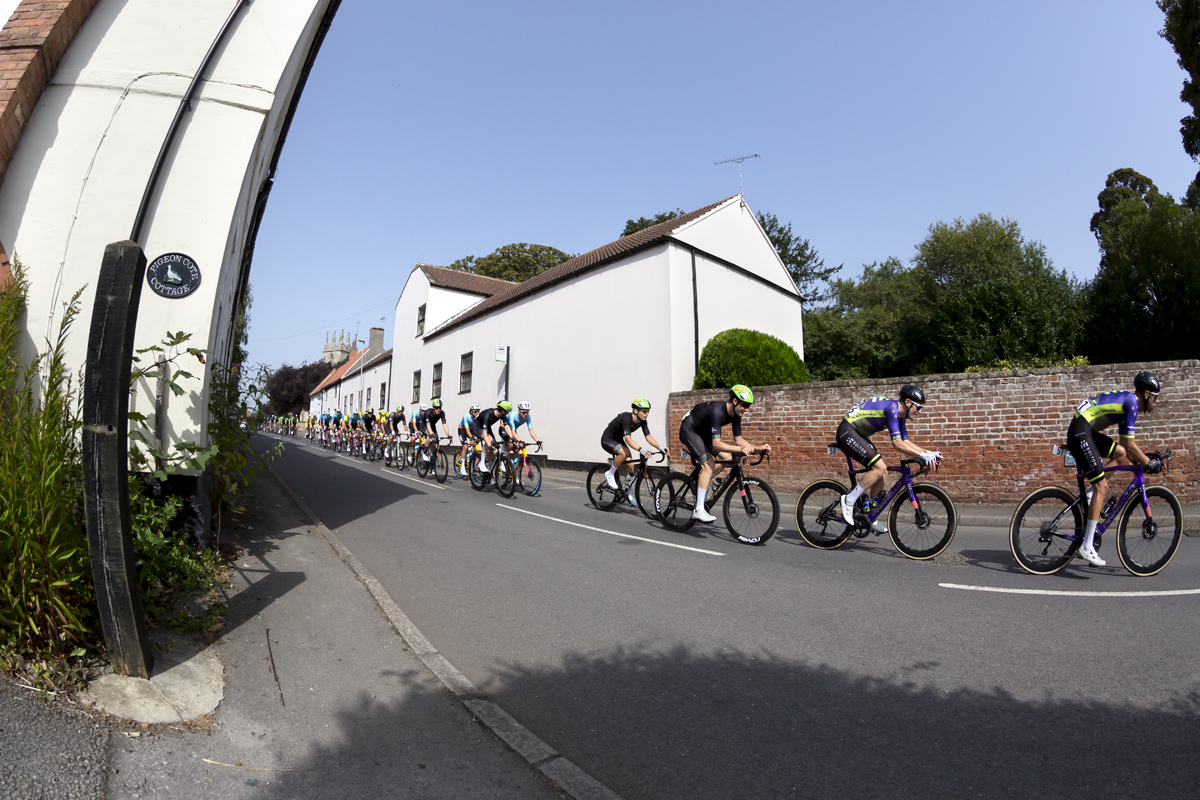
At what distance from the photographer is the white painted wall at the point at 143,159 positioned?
4824mm

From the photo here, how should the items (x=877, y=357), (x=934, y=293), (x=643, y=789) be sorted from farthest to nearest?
1. (x=934, y=293)
2. (x=877, y=357)
3. (x=643, y=789)

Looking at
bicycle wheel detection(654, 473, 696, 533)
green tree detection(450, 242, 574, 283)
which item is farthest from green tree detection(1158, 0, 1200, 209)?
green tree detection(450, 242, 574, 283)

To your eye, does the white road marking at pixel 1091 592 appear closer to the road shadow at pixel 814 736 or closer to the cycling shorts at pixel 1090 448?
the cycling shorts at pixel 1090 448

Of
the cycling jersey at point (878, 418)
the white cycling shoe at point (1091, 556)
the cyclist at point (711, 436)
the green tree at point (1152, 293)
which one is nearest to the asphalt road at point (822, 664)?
the white cycling shoe at point (1091, 556)

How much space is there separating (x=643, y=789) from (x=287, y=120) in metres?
10.3

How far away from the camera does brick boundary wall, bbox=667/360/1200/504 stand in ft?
32.5

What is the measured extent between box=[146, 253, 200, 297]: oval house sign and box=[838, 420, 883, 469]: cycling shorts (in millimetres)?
6447

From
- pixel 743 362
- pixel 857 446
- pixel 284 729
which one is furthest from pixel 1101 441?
pixel 743 362

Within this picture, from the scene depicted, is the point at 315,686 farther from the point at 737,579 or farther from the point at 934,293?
the point at 934,293

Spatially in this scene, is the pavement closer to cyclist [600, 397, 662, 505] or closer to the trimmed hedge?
cyclist [600, 397, 662, 505]

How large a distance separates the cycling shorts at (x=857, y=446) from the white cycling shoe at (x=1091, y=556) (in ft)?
6.34

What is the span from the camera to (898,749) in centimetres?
293

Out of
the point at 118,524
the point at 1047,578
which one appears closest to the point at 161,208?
the point at 118,524

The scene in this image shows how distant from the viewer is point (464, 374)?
88.9 feet
